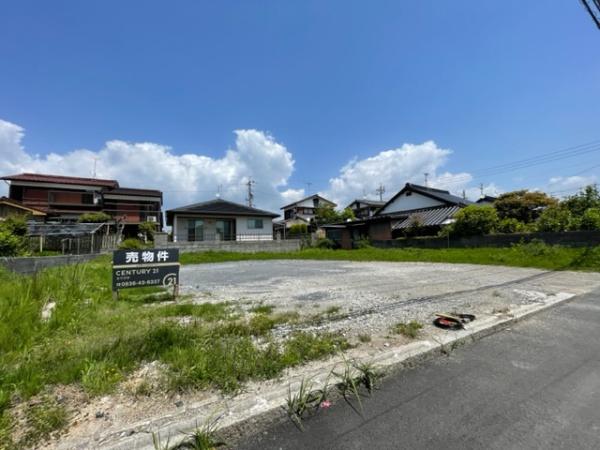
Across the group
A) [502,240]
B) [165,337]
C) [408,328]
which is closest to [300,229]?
[502,240]

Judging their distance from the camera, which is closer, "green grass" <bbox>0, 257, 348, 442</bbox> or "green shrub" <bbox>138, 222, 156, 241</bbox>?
"green grass" <bbox>0, 257, 348, 442</bbox>

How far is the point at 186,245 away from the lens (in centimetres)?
1698

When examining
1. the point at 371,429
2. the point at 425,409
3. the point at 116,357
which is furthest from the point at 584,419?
the point at 116,357

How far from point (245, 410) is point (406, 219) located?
22405mm

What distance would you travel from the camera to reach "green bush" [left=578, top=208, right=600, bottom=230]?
10198 mm

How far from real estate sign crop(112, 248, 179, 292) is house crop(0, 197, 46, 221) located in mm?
20414

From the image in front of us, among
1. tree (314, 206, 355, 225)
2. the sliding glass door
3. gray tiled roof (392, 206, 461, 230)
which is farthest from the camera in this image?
tree (314, 206, 355, 225)

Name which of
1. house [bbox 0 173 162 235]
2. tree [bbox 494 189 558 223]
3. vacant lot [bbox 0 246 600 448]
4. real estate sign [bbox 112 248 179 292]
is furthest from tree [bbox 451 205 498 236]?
house [bbox 0 173 162 235]

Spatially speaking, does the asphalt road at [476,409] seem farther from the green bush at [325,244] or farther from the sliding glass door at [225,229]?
the sliding glass door at [225,229]

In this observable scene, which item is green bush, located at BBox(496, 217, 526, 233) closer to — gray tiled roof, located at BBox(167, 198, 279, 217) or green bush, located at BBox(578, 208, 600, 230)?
green bush, located at BBox(578, 208, 600, 230)

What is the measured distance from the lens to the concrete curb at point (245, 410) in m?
1.56

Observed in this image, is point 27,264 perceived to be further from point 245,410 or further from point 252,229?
point 252,229

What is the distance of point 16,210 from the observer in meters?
18.3

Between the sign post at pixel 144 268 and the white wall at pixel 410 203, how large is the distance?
23.1 metres
